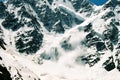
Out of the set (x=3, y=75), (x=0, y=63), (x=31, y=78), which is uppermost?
(x=31, y=78)

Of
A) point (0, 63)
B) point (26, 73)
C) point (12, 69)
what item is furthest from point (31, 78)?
point (0, 63)

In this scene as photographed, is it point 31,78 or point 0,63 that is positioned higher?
point 31,78

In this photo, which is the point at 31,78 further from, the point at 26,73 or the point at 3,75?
the point at 3,75

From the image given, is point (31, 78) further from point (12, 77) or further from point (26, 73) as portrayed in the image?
point (12, 77)

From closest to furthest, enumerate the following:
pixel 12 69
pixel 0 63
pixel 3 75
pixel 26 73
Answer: pixel 3 75 → pixel 0 63 → pixel 12 69 → pixel 26 73

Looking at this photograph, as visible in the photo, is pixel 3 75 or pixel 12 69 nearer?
pixel 3 75

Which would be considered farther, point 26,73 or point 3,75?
point 26,73

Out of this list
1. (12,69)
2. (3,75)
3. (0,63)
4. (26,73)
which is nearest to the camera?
(3,75)

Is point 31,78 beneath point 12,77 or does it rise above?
above

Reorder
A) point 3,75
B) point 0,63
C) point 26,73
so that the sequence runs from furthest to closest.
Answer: point 26,73
point 0,63
point 3,75
